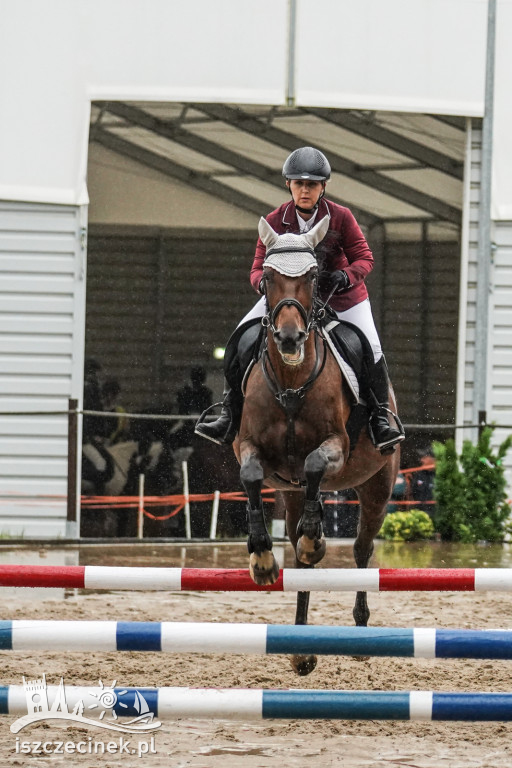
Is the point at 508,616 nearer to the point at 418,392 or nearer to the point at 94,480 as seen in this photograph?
the point at 94,480

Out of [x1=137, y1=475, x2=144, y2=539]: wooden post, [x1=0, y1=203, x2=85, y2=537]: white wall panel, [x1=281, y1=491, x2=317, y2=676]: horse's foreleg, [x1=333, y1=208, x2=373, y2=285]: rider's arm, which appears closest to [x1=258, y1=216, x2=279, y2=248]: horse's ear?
[x1=333, y1=208, x2=373, y2=285]: rider's arm

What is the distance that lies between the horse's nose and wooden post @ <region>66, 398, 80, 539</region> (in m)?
7.34

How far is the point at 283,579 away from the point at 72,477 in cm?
754

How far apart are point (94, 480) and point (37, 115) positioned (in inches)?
163

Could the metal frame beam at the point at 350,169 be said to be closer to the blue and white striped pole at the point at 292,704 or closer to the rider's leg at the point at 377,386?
the rider's leg at the point at 377,386

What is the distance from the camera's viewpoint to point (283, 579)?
453 centimetres

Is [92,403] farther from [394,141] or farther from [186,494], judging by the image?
[394,141]

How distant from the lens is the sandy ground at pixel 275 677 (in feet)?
14.8

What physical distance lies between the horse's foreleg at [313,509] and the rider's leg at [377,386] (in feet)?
2.23

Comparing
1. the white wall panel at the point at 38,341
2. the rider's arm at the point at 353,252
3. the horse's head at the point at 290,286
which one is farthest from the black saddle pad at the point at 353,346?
the white wall panel at the point at 38,341

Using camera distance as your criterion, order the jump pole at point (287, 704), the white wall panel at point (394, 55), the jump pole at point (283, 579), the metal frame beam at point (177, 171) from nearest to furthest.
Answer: the jump pole at point (287, 704) → the jump pole at point (283, 579) → the white wall panel at point (394, 55) → the metal frame beam at point (177, 171)

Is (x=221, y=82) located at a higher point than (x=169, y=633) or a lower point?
higher

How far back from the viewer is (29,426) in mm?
12742

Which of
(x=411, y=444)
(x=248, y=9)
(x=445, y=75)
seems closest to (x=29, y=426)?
(x=411, y=444)
